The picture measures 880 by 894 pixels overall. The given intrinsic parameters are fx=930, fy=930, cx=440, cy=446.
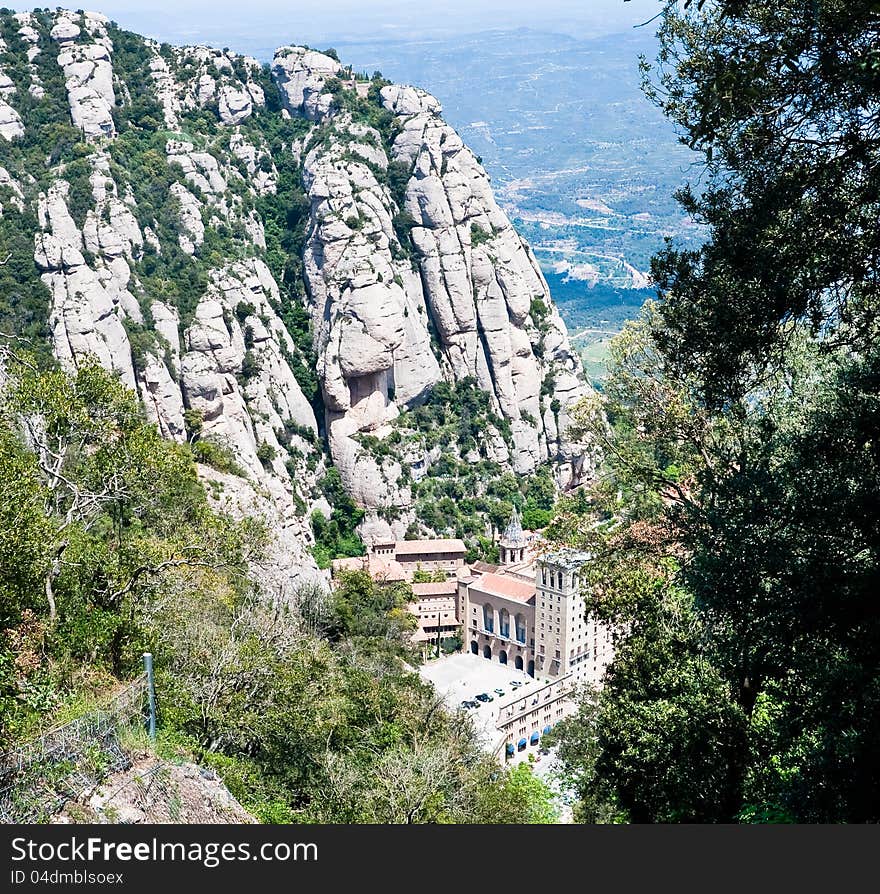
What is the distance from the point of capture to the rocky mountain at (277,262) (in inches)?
2184

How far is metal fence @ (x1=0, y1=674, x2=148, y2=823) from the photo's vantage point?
25.4 feet

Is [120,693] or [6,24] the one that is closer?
[120,693]

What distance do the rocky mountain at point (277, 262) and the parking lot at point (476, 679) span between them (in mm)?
11188

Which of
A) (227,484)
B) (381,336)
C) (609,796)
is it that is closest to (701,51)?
(609,796)

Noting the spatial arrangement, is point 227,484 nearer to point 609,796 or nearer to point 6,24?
point 609,796

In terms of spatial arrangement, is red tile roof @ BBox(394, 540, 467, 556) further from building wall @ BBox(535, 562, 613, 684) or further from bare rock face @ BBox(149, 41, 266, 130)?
bare rock face @ BBox(149, 41, 266, 130)

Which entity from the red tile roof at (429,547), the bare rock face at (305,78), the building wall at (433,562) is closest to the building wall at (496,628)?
the building wall at (433,562)

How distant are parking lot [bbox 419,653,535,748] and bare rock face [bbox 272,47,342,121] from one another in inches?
1992

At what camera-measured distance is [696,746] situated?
1140 centimetres

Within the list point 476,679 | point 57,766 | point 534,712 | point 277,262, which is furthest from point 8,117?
point 57,766

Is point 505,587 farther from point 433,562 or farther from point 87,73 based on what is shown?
point 87,73

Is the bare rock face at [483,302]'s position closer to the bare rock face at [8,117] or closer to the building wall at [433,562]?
the building wall at [433,562]

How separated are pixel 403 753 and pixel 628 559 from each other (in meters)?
4.98

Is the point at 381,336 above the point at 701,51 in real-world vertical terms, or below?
below
